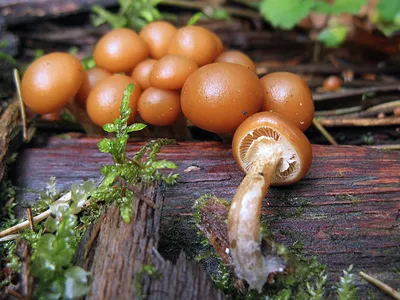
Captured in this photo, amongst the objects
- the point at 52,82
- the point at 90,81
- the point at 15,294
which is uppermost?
the point at 90,81

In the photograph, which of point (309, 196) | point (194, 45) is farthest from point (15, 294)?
point (194, 45)

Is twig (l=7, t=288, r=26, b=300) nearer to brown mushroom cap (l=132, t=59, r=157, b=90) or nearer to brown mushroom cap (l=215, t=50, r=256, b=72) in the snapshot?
brown mushroom cap (l=132, t=59, r=157, b=90)

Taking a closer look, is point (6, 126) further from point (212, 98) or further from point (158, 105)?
point (212, 98)

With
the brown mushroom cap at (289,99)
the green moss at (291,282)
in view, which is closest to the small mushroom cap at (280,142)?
the brown mushroom cap at (289,99)

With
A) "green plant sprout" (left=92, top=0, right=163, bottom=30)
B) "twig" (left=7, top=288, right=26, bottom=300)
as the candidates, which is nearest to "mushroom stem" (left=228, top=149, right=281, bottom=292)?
"twig" (left=7, top=288, right=26, bottom=300)

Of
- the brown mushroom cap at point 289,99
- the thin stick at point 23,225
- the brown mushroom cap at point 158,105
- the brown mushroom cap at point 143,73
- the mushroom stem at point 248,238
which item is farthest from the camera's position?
the brown mushroom cap at point 143,73

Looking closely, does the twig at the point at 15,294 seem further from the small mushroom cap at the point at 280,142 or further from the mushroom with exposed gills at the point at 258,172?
the small mushroom cap at the point at 280,142

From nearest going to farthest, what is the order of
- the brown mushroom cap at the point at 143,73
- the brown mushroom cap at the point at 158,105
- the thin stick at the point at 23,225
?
1. the thin stick at the point at 23,225
2. the brown mushroom cap at the point at 158,105
3. the brown mushroom cap at the point at 143,73
